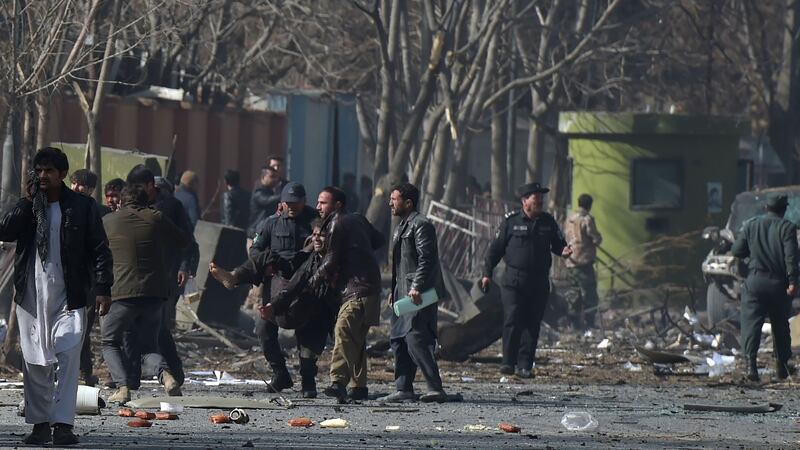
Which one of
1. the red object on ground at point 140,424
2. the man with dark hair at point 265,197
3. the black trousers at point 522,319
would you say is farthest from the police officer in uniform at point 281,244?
the man with dark hair at point 265,197

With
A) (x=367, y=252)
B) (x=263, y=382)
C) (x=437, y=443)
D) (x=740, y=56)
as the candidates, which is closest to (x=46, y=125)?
(x=263, y=382)

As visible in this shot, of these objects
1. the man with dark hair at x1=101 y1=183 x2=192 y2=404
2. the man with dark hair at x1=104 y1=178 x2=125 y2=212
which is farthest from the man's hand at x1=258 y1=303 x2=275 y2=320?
the man with dark hair at x1=104 y1=178 x2=125 y2=212

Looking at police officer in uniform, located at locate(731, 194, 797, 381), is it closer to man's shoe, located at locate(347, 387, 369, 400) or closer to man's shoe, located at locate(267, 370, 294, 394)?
man's shoe, located at locate(347, 387, 369, 400)

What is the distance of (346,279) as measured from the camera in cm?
1276

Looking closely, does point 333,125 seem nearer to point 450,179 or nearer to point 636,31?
point 450,179

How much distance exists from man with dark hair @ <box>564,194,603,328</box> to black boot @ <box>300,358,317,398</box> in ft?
31.2

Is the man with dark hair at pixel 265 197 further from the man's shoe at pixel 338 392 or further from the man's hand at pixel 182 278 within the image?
the man's shoe at pixel 338 392

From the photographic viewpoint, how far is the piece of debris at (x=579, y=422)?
1141cm

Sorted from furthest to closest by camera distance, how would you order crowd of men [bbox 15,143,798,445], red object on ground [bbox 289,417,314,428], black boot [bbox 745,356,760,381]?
black boot [bbox 745,356,760,381] < crowd of men [bbox 15,143,798,445] < red object on ground [bbox 289,417,314,428]

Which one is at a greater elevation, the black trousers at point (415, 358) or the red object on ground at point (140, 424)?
the black trousers at point (415, 358)

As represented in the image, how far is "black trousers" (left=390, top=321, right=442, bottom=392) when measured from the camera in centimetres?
1299

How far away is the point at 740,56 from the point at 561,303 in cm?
1457

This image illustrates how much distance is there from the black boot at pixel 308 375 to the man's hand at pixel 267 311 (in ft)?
1.28

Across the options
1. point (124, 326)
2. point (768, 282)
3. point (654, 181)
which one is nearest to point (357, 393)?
point (124, 326)
